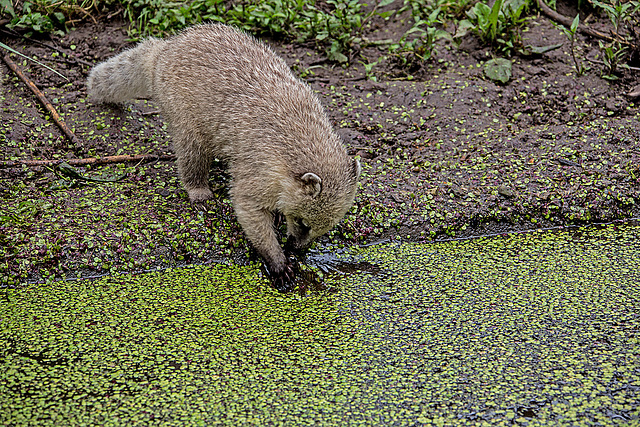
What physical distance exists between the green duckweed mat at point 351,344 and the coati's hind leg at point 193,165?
0.76 meters

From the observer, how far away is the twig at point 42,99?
577cm

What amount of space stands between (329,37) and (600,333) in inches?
167

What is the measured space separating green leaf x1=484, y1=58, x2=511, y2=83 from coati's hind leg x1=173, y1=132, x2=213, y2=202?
10.0 feet

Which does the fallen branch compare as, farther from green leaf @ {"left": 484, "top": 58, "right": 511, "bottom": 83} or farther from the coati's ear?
the coati's ear

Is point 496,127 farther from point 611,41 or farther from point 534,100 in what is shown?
point 611,41

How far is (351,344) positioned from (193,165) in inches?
82.7

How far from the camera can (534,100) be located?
21.1 ft

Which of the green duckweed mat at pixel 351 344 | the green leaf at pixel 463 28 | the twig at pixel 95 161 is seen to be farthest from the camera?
the green leaf at pixel 463 28

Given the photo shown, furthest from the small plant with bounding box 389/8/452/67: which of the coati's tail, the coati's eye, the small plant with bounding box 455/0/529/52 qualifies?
the coati's eye

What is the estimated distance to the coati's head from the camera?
14.1 feet

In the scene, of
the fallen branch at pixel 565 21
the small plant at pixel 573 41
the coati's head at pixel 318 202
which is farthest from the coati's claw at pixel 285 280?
the fallen branch at pixel 565 21

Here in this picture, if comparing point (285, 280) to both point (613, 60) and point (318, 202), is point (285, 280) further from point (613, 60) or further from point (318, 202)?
point (613, 60)

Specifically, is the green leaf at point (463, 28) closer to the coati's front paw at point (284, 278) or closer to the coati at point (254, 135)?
the coati at point (254, 135)

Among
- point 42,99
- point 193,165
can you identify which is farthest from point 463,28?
point 42,99
